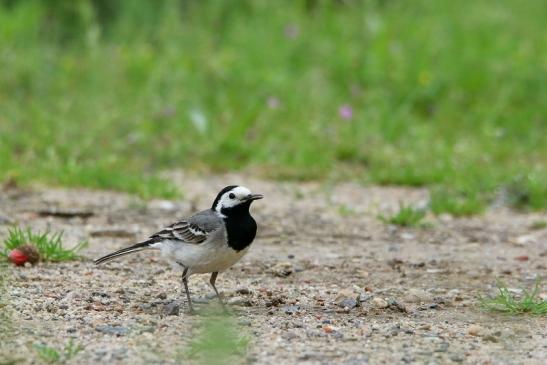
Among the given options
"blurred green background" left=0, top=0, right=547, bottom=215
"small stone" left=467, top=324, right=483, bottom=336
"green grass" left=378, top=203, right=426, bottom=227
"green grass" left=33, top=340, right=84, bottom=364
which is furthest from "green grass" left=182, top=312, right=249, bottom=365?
"blurred green background" left=0, top=0, right=547, bottom=215

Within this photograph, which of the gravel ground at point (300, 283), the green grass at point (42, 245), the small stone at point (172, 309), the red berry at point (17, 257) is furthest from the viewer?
the green grass at point (42, 245)

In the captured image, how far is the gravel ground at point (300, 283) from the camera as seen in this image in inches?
216

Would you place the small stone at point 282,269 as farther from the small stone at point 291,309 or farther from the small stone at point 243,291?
the small stone at point 291,309

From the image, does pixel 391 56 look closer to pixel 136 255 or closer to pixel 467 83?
pixel 467 83

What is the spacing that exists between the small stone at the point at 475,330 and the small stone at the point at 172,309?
5.15 feet

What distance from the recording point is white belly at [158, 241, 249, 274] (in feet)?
20.8

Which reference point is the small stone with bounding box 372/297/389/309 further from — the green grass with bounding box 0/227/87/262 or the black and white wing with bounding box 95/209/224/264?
the green grass with bounding box 0/227/87/262

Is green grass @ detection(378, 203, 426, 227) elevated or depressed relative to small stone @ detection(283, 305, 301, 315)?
elevated

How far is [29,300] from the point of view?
20.7 ft

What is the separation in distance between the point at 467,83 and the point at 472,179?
234 cm

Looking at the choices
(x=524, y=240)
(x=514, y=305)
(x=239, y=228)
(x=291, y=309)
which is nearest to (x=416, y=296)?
(x=514, y=305)

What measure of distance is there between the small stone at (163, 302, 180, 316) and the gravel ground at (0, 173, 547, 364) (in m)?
0.01

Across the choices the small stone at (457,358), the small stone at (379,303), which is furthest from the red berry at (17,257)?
the small stone at (457,358)

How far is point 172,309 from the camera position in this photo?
6.27 metres
